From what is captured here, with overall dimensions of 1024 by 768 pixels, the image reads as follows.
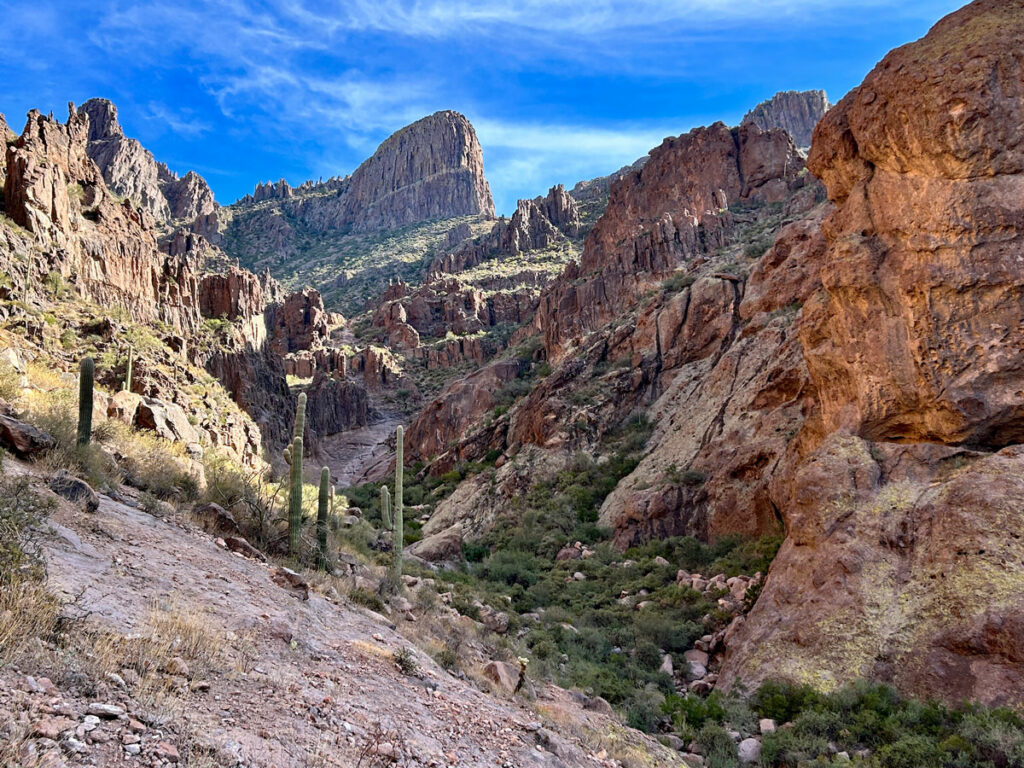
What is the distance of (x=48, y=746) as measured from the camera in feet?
10.3

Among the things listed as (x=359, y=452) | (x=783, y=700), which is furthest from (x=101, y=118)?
(x=783, y=700)

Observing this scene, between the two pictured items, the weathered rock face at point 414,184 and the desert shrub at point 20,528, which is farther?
the weathered rock face at point 414,184

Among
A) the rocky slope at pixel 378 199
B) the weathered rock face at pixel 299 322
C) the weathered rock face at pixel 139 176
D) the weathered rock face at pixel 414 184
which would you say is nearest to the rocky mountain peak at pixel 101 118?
the weathered rock face at pixel 139 176

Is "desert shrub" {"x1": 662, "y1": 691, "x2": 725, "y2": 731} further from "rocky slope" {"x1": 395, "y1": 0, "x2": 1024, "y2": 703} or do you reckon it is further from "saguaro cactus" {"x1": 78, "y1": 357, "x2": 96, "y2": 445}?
"saguaro cactus" {"x1": 78, "y1": 357, "x2": 96, "y2": 445}

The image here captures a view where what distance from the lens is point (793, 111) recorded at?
126 meters

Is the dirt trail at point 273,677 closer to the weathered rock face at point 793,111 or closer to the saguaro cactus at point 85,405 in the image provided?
the saguaro cactus at point 85,405

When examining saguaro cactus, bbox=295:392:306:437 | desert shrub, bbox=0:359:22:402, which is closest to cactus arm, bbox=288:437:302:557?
saguaro cactus, bbox=295:392:306:437

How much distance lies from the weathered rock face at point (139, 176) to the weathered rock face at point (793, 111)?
11456cm

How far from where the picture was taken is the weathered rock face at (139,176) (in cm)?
11956

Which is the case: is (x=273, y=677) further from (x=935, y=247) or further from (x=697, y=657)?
(x=935, y=247)

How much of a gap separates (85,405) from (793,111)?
14192 cm

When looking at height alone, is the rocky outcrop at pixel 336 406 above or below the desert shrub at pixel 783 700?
above

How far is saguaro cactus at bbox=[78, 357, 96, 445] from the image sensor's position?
10.3m

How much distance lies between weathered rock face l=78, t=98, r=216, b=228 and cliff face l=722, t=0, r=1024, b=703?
12803cm
